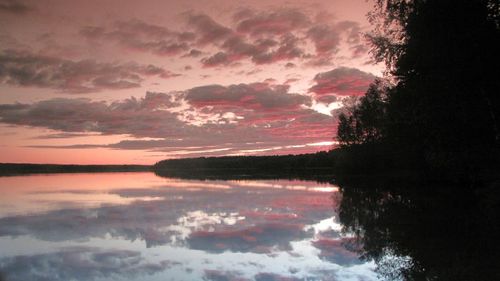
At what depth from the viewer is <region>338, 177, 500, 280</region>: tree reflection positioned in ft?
34.8

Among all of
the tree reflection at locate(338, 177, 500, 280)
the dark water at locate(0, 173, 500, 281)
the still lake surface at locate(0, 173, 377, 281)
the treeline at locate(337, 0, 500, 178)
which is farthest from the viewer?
the treeline at locate(337, 0, 500, 178)

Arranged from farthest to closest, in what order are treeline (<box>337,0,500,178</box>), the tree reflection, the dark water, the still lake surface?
1. treeline (<box>337,0,500,178</box>)
2. the still lake surface
3. the dark water
4. the tree reflection

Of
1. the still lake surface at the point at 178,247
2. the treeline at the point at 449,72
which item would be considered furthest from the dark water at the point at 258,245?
the treeline at the point at 449,72

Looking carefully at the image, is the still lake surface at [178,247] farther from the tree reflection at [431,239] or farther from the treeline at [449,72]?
the treeline at [449,72]

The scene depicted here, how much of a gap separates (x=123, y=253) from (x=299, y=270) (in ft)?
18.2

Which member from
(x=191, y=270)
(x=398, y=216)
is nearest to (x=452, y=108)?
(x=398, y=216)

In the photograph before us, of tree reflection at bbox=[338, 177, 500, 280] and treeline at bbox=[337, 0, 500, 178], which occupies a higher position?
treeline at bbox=[337, 0, 500, 178]

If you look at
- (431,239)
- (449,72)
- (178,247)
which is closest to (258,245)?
(178,247)

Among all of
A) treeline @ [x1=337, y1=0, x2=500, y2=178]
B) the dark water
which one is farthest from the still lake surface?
treeline @ [x1=337, y1=0, x2=500, y2=178]

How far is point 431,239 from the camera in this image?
1459cm

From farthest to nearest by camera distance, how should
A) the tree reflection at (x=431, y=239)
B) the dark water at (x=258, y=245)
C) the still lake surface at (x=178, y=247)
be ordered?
1. the still lake surface at (x=178, y=247)
2. the dark water at (x=258, y=245)
3. the tree reflection at (x=431, y=239)

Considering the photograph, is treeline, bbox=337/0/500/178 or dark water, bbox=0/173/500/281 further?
treeline, bbox=337/0/500/178

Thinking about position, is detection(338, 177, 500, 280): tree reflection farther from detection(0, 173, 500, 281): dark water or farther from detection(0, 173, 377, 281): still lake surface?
detection(0, 173, 377, 281): still lake surface

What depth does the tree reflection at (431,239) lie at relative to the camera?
10602 millimetres
